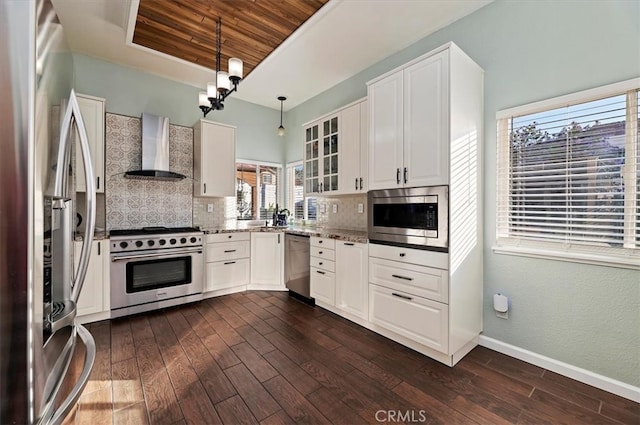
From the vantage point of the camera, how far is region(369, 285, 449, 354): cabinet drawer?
2233 mm

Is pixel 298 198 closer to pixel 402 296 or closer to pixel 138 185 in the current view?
pixel 138 185

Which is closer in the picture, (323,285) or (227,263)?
(323,285)

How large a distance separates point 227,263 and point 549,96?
392 cm

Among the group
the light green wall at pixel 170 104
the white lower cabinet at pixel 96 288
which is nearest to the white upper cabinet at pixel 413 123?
the light green wall at pixel 170 104

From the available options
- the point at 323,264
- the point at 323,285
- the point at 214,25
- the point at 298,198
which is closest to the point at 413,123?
the point at 323,264

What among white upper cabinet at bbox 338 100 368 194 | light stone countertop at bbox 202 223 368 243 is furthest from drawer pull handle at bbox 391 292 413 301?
white upper cabinet at bbox 338 100 368 194

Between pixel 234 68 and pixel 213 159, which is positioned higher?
pixel 234 68

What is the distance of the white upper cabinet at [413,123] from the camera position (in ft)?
7.35

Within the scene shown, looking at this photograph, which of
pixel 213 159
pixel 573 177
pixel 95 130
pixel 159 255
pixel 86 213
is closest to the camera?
pixel 86 213

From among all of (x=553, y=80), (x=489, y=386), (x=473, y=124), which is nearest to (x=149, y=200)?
(x=473, y=124)

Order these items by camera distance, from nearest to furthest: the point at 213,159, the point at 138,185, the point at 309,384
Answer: the point at 309,384 < the point at 138,185 < the point at 213,159

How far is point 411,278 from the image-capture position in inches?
96.1

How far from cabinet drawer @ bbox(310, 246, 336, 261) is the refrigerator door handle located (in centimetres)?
244

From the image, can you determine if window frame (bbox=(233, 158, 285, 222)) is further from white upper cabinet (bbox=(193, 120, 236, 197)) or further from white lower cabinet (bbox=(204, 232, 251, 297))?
white lower cabinet (bbox=(204, 232, 251, 297))
